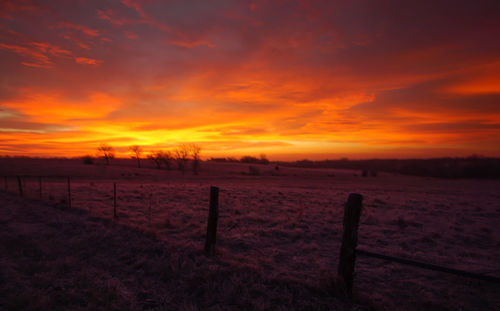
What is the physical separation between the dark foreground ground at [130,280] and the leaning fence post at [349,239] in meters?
0.40

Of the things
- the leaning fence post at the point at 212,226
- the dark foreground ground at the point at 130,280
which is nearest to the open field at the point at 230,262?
the dark foreground ground at the point at 130,280

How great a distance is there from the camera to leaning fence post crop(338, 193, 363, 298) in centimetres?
419

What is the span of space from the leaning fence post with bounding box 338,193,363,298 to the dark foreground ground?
40 centimetres

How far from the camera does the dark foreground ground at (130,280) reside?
4.01 metres

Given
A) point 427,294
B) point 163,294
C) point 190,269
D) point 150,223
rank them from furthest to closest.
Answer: point 150,223 < point 190,269 < point 427,294 < point 163,294

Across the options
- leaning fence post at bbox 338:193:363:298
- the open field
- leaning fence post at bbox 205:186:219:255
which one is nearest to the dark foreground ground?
the open field

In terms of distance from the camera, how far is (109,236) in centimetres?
714

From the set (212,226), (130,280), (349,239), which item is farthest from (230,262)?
(349,239)

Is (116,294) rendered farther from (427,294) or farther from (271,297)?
(427,294)

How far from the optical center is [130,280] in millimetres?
4758

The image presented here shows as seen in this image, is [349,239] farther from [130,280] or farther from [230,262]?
[130,280]

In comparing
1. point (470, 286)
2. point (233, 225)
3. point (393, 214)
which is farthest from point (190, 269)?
point (393, 214)

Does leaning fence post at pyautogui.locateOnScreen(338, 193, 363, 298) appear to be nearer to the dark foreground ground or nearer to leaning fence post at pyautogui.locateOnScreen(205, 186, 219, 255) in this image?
the dark foreground ground

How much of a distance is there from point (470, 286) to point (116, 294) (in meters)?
6.85
